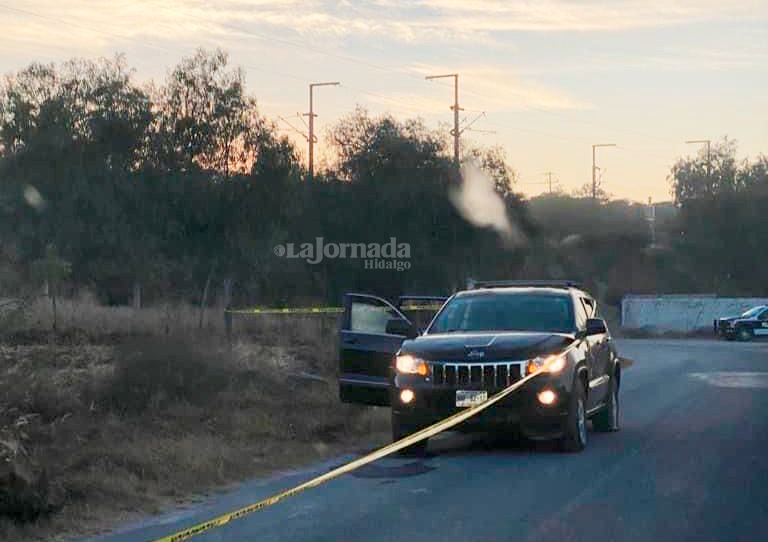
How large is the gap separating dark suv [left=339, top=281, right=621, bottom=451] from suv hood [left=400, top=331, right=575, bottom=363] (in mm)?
10

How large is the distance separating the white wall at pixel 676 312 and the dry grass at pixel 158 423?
4805 centimetres

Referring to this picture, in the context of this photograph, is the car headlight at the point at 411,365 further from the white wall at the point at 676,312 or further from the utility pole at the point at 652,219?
the utility pole at the point at 652,219

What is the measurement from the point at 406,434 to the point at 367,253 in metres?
34.5

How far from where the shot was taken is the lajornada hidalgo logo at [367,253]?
47156 millimetres

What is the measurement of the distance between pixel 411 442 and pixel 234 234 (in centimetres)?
2465

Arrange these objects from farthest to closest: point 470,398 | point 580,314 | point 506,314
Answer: point 580,314 → point 506,314 → point 470,398

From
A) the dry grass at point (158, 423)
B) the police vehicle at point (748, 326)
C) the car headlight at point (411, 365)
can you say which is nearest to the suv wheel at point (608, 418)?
the dry grass at point (158, 423)

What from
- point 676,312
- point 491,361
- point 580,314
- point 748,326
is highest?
point 580,314

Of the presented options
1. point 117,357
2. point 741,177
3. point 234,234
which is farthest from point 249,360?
point 741,177

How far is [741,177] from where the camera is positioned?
9944cm

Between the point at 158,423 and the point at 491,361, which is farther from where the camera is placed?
the point at 158,423

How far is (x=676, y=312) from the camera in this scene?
6888cm

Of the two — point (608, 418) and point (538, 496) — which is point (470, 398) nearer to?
point (538, 496)

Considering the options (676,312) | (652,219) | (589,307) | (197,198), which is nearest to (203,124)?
(197,198)
